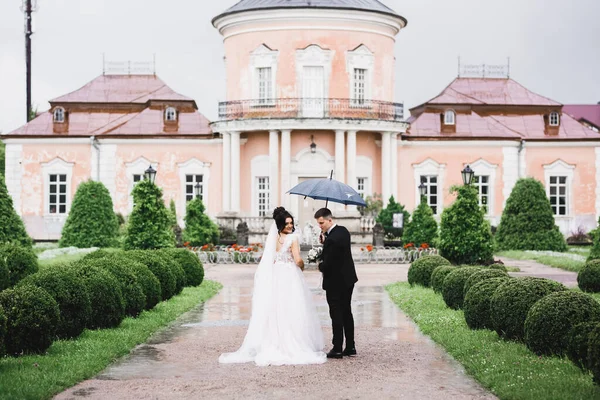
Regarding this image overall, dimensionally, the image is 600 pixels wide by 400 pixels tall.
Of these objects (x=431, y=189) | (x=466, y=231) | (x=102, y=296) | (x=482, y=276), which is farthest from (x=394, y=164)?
(x=102, y=296)

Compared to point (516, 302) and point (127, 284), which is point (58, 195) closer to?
point (127, 284)

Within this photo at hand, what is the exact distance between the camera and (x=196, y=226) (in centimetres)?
3578

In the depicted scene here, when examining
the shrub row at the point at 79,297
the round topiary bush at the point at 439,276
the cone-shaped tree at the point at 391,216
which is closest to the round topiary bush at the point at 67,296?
the shrub row at the point at 79,297

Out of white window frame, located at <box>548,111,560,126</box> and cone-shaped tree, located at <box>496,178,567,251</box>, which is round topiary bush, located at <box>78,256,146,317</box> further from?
white window frame, located at <box>548,111,560,126</box>

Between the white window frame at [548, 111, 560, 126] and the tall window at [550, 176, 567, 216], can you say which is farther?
the white window frame at [548, 111, 560, 126]

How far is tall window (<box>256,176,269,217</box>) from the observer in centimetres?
4153

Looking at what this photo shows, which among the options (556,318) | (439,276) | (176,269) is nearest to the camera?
(556,318)

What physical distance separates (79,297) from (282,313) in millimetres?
2521

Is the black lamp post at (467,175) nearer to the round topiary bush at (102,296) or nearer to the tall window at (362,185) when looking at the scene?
the round topiary bush at (102,296)

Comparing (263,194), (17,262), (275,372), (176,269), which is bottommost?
(275,372)

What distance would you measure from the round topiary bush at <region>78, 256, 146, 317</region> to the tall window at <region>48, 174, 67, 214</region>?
27934 millimetres

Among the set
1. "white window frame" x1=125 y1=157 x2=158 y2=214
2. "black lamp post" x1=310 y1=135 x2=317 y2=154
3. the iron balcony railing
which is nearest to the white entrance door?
the iron balcony railing

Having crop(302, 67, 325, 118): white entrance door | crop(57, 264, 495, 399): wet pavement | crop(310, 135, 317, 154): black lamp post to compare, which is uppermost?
crop(302, 67, 325, 118): white entrance door

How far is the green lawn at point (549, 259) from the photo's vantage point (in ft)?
92.7
